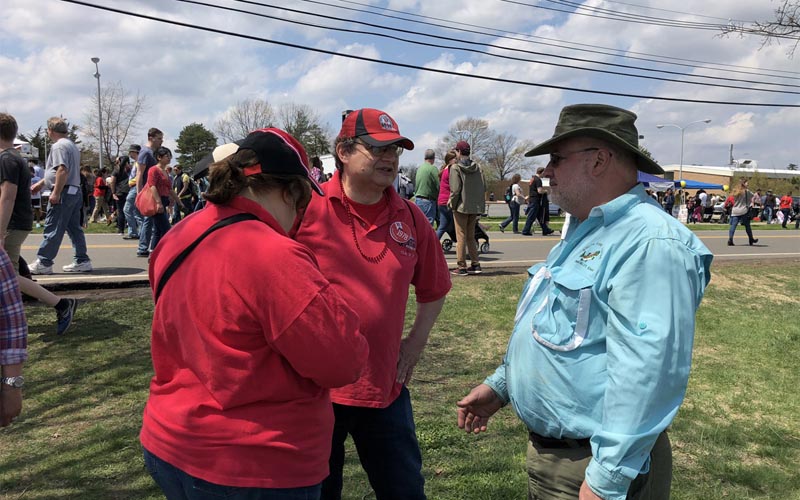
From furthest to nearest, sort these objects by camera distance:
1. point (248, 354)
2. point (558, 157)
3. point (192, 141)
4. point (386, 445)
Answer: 1. point (192, 141)
2. point (386, 445)
3. point (558, 157)
4. point (248, 354)

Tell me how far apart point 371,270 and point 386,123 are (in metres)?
0.65

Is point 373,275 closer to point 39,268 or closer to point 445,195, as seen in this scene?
point 445,195

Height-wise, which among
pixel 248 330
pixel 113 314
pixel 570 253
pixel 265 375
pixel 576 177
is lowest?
pixel 113 314

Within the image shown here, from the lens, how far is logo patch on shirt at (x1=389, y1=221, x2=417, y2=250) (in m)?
2.60

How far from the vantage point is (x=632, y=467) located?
1.62 metres

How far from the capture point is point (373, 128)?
257cm

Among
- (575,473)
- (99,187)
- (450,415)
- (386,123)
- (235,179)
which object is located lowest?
(450,415)

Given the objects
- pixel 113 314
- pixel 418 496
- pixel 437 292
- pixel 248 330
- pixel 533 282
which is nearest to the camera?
pixel 248 330

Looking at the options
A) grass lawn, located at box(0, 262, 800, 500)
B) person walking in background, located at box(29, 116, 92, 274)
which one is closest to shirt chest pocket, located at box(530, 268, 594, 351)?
grass lawn, located at box(0, 262, 800, 500)

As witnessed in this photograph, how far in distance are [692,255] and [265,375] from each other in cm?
126

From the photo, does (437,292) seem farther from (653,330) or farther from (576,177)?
(653,330)

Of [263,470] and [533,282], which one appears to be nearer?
[263,470]

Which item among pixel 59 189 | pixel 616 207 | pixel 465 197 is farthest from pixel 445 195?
pixel 616 207

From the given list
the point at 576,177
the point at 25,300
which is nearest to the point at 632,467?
the point at 576,177
